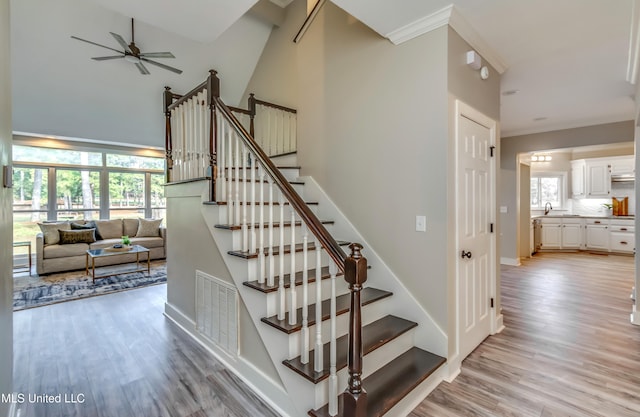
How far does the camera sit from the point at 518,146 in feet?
20.1

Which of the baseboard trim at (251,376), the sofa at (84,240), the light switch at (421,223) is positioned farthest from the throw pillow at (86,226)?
the light switch at (421,223)

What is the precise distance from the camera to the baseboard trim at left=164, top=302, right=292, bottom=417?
198 cm

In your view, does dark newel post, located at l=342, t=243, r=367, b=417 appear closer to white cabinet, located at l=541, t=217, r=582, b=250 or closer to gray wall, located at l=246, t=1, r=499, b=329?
gray wall, located at l=246, t=1, r=499, b=329

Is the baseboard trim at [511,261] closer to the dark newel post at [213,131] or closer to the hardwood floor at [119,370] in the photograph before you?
the hardwood floor at [119,370]

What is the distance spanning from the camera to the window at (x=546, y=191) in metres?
8.12

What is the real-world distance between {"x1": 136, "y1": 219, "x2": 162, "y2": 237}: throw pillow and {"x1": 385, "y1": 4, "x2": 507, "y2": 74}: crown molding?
22.4 feet

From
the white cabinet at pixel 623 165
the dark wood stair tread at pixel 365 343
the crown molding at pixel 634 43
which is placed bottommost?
the dark wood stair tread at pixel 365 343

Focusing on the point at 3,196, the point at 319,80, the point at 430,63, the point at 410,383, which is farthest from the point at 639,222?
the point at 3,196

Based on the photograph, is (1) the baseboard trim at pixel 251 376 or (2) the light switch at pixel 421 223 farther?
(2) the light switch at pixel 421 223

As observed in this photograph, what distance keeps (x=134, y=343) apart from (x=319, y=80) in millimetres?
3276

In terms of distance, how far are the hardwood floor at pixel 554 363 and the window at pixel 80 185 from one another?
845 centimetres

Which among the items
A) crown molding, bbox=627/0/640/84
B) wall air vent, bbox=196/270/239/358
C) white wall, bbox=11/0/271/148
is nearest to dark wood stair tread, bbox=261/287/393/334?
wall air vent, bbox=196/270/239/358

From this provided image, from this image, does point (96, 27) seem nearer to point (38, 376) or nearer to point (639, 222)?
point (38, 376)

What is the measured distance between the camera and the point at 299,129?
3.64 meters
